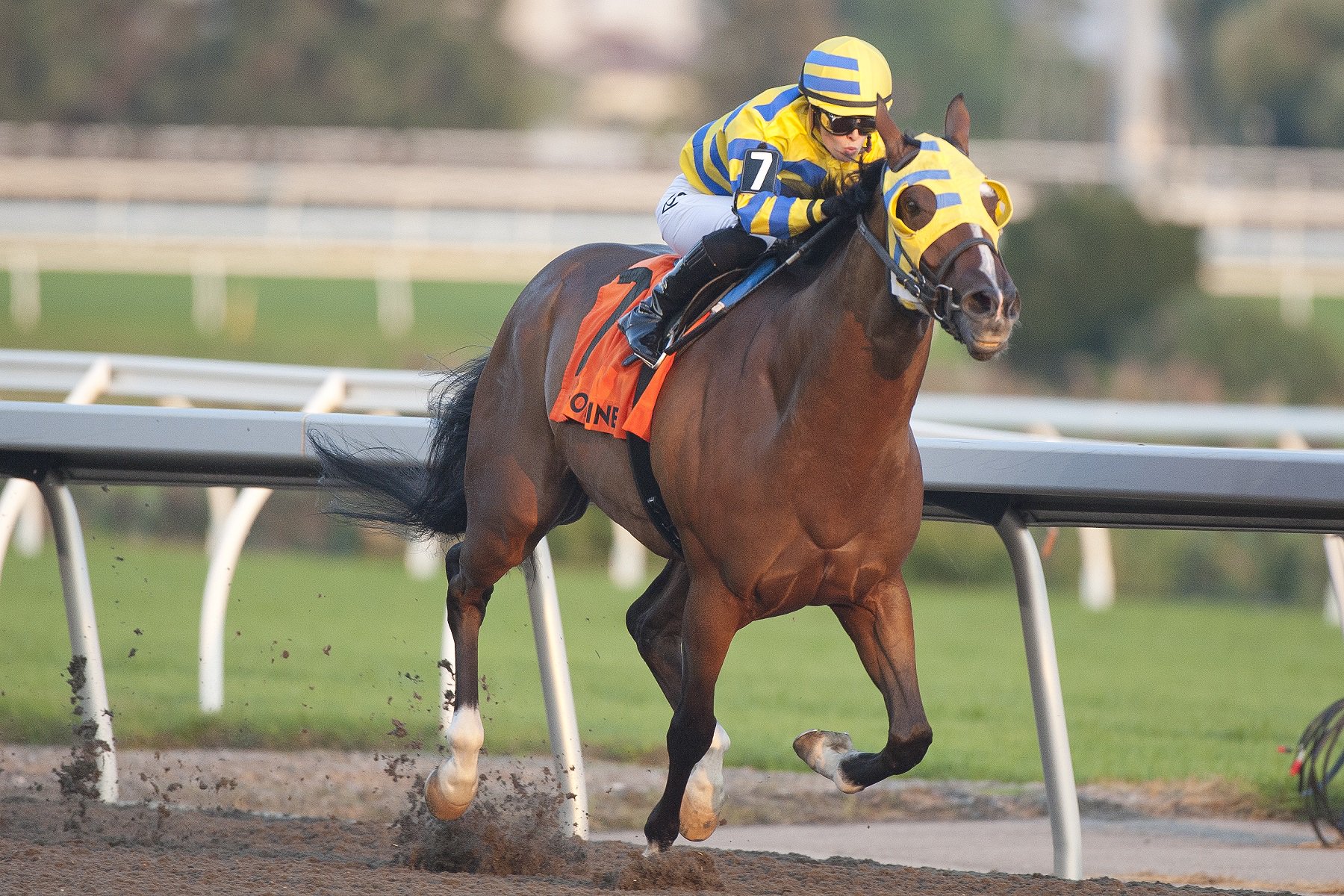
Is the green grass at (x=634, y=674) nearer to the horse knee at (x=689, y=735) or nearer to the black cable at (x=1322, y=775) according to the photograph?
the black cable at (x=1322, y=775)

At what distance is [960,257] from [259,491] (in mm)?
3448

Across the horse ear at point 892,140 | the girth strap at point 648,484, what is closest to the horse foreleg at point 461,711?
the girth strap at point 648,484

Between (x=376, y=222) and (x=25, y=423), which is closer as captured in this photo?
(x=25, y=423)

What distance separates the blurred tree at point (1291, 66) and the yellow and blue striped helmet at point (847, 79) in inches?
1375

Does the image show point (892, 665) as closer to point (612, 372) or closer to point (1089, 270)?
point (612, 372)

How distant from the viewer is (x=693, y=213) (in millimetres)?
4305

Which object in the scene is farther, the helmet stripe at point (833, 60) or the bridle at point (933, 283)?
the helmet stripe at point (833, 60)

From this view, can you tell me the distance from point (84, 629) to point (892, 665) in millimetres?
2399

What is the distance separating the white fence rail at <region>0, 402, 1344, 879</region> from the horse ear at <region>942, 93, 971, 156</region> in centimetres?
80

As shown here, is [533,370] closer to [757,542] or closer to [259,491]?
[757,542]

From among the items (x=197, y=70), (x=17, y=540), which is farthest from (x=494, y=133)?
(x=17, y=540)

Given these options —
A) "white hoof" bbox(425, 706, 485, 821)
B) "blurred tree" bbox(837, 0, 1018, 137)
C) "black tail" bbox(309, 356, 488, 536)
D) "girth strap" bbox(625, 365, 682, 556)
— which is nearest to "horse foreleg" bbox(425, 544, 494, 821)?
"white hoof" bbox(425, 706, 485, 821)

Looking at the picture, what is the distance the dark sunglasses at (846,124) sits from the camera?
151 inches

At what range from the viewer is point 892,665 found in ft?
12.3
